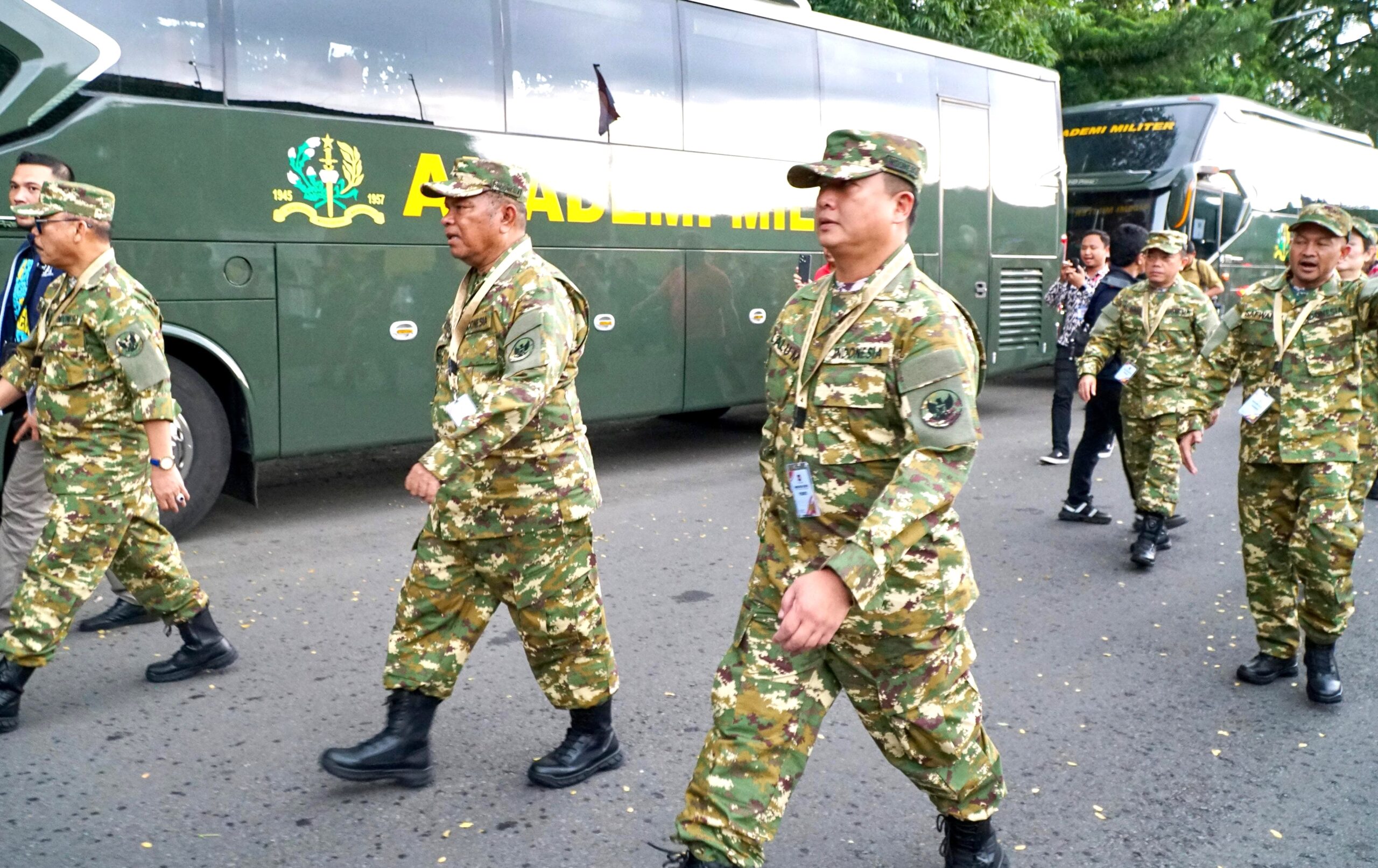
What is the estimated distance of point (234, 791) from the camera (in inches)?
144

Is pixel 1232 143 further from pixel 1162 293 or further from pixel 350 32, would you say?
pixel 350 32

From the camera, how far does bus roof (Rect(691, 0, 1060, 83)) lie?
9.30 m

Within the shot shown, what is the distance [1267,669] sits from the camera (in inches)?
188

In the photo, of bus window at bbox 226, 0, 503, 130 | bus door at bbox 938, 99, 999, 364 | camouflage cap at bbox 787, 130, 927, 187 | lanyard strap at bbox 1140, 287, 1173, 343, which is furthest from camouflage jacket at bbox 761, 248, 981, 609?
bus door at bbox 938, 99, 999, 364

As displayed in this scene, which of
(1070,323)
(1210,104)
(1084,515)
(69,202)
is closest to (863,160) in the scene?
(69,202)

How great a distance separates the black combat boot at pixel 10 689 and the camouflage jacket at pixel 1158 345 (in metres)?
5.11

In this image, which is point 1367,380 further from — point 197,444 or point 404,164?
point 197,444

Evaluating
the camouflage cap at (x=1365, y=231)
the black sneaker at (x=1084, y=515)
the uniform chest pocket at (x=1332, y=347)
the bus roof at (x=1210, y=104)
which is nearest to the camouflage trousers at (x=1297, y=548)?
the uniform chest pocket at (x=1332, y=347)

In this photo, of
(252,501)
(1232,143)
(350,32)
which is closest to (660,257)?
(350,32)

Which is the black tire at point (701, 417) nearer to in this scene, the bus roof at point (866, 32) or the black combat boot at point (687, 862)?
the bus roof at point (866, 32)

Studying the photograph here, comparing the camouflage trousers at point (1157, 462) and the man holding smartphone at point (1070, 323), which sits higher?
the man holding smartphone at point (1070, 323)

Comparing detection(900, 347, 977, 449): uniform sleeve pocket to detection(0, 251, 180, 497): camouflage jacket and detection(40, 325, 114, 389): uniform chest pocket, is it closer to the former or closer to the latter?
detection(0, 251, 180, 497): camouflage jacket

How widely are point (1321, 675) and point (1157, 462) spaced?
7.06 ft

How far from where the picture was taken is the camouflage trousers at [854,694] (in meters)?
2.63
